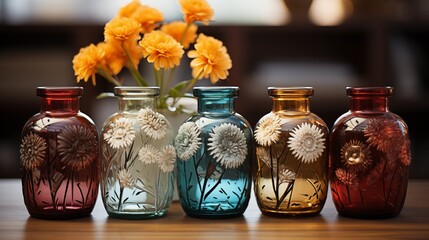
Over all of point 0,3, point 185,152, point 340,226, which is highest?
point 0,3

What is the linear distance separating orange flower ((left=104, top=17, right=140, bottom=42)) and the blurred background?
1.41 m

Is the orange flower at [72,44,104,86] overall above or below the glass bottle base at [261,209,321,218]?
above

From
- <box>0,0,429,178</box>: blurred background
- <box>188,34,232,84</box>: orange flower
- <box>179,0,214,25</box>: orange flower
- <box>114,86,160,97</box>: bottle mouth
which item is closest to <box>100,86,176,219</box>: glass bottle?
<box>114,86,160,97</box>: bottle mouth

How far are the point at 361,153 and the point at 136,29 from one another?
41 centimetres

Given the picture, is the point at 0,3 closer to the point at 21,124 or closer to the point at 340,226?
the point at 21,124

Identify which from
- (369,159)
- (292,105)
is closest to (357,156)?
(369,159)

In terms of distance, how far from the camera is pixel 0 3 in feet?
8.86

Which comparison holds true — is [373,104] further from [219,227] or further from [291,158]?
[219,227]

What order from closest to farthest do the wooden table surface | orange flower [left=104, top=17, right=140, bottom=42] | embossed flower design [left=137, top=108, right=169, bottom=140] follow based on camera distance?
the wooden table surface, embossed flower design [left=137, top=108, right=169, bottom=140], orange flower [left=104, top=17, right=140, bottom=42]

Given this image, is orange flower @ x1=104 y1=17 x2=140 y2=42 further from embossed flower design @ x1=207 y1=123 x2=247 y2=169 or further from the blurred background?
the blurred background

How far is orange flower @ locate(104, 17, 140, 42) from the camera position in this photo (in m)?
1.17

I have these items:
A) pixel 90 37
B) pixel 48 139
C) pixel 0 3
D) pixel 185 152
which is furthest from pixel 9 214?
pixel 0 3

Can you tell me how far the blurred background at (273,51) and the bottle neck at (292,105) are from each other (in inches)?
57.7

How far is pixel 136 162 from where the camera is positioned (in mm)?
1049
